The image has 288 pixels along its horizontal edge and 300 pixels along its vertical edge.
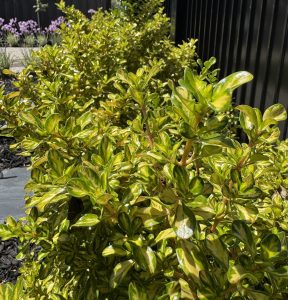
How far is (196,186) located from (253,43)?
9.62ft

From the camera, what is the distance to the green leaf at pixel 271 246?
0.98 meters

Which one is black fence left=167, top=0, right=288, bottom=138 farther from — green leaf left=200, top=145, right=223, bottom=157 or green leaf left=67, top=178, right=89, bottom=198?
green leaf left=67, top=178, right=89, bottom=198

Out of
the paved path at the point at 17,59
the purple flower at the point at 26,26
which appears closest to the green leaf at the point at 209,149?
the paved path at the point at 17,59

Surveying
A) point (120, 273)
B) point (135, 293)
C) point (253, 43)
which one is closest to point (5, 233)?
point (120, 273)

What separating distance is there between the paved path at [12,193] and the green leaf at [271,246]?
2410 millimetres

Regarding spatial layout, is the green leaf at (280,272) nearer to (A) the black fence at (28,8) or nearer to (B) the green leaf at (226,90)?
(B) the green leaf at (226,90)

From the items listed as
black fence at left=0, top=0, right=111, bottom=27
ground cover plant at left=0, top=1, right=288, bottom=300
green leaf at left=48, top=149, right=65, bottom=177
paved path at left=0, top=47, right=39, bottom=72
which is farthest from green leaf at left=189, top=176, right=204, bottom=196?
black fence at left=0, top=0, right=111, bottom=27

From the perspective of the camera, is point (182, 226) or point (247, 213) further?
point (247, 213)

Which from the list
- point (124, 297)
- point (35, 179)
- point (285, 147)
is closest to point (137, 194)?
point (124, 297)

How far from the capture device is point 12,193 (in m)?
3.64

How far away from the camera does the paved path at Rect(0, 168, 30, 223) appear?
3.32m

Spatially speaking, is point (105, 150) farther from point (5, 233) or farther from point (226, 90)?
point (5, 233)

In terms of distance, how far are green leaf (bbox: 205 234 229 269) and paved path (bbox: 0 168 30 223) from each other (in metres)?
2.32

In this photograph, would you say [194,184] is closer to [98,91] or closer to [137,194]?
[137,194]
